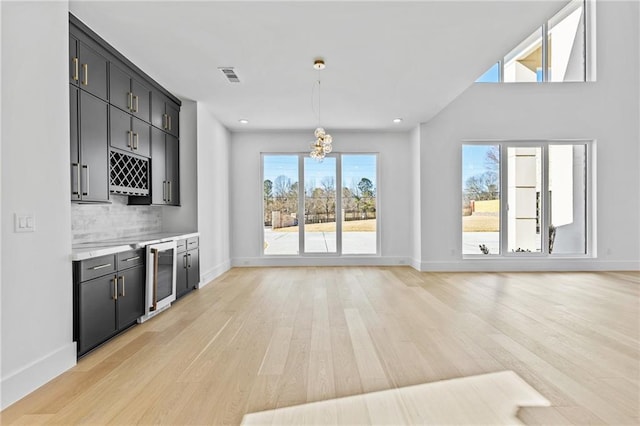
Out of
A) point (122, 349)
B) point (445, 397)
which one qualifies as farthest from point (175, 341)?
point (445, 397)

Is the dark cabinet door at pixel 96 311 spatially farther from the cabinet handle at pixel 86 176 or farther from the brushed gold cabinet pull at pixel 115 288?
the cabinet handle at pixel 86 176

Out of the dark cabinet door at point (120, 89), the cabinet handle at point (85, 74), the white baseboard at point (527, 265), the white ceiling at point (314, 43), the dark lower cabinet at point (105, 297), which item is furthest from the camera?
the white baseboard at point (527, 265)

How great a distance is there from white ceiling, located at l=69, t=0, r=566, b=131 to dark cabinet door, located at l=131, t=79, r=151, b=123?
0.69ft

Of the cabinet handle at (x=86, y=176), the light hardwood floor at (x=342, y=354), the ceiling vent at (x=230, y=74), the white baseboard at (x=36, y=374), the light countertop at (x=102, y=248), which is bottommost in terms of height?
the light hardwood floor at (x=342, y=354)

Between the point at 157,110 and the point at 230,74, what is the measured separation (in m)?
1.19

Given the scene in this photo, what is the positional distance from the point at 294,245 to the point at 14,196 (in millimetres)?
5868

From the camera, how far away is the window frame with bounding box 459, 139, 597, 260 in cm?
725

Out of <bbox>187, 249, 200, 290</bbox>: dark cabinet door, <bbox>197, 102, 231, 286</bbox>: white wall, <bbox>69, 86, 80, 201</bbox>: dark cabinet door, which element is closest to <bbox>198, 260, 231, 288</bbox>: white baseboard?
<bbox>197, 102, 231, 286</bbox>: white wall

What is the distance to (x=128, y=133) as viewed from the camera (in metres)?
4.21

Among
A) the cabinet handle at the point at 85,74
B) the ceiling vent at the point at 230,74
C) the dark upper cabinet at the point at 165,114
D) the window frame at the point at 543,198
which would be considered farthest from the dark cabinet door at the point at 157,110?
the window frame at the point at 543,198

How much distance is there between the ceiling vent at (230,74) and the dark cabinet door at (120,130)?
1182mm

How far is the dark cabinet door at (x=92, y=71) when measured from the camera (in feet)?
10.8

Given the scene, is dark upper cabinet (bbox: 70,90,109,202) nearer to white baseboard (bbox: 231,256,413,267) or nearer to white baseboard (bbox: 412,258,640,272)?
white baseboard (bbox: 231,256,413,267)

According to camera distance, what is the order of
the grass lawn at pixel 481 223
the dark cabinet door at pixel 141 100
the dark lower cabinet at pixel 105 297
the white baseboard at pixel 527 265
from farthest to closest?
the grass lawn at pixel 481 223
the white baseboard at pixel 527 265
the dark cabinet door at pixel 141 100
the dark lower cabinet at pixel 105 297
